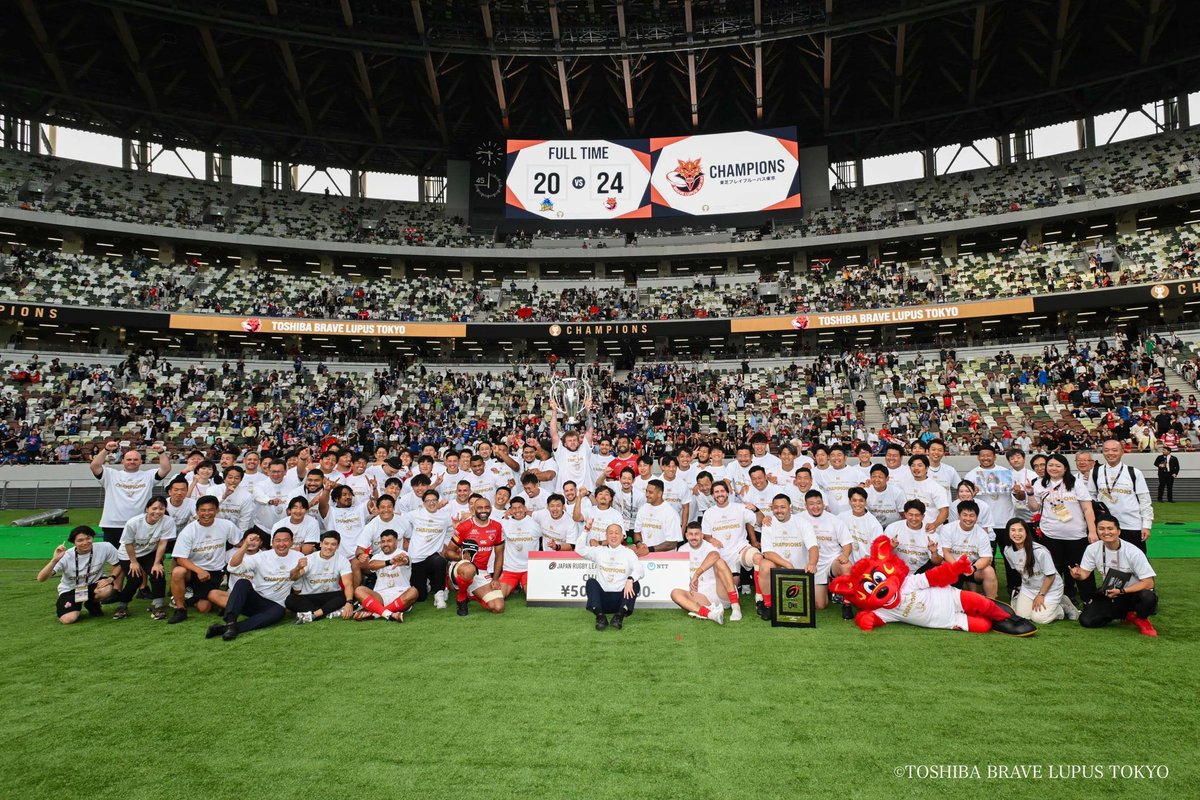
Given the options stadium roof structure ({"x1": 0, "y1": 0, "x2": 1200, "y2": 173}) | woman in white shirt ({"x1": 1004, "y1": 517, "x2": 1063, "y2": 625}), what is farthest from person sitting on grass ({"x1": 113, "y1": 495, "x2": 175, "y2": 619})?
stadium roof structure ({"x1": 0, "y1": 0, "x2": 1200, "y2": 173})

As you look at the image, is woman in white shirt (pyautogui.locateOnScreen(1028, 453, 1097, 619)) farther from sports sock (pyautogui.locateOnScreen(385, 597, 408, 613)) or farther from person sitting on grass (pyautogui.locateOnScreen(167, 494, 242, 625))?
person sitting on grass (pyautogui.locateOnScreen(167, 494, 242, 625))

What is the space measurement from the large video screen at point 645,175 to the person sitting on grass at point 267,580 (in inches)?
1390

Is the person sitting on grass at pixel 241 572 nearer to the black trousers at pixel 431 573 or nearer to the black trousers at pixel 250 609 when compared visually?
the black trousers at pixel 250 609

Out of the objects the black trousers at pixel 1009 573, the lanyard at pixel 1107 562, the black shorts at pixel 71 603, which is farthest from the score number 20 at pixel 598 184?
the lanyard at pixel 1107 562

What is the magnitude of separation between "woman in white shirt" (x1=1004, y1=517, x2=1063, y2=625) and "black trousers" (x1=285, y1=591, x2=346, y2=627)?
833 cm

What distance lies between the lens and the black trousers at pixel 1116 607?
7.01m

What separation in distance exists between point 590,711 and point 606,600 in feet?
9.86

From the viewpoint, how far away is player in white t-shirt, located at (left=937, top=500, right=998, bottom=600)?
794 centimetres

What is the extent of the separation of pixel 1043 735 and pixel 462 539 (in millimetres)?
6958

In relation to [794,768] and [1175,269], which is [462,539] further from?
[1175,269]

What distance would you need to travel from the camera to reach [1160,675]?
572 centimetres

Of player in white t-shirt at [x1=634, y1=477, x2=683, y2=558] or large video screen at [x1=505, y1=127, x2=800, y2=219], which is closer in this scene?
player in white t-shirt at [x1=634, y1=477, x2=683, y2=558]

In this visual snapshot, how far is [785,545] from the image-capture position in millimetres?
8617

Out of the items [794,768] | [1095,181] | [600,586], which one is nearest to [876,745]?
[794,768]
